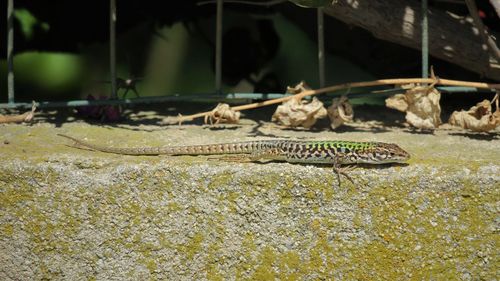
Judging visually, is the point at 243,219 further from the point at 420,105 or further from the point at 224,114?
the point at 420,105

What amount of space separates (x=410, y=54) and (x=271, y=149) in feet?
4.68

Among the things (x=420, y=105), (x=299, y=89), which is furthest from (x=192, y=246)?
(x=420, y=105)

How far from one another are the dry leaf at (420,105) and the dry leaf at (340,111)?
19 centimetres

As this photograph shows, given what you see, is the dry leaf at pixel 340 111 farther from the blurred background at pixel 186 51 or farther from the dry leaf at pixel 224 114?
the blurred background at pixel 186 51

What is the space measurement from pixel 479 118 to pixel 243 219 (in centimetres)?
131

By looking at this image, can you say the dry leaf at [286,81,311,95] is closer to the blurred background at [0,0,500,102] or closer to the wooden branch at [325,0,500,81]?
the wooden branch at [325,0,500,81]

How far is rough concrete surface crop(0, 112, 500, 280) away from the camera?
10.8 ft

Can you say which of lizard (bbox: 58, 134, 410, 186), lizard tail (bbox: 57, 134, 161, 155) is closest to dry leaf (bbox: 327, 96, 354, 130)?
lizard (bbox: 58, 134, 410, 186)

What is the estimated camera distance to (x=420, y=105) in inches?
152

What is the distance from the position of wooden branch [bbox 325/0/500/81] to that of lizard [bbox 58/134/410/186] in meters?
0.76

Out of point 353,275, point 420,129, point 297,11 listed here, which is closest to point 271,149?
point 353,275

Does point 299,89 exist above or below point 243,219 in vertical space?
above

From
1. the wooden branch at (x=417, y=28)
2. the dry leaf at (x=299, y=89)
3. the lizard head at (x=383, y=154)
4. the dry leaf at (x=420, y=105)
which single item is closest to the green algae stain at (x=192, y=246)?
the lizard head at (x=383, y=154)

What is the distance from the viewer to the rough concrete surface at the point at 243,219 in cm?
330
